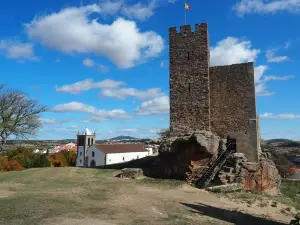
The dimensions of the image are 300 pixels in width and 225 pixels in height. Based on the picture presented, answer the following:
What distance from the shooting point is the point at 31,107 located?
3666 cm

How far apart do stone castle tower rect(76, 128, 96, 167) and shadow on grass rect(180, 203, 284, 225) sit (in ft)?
193

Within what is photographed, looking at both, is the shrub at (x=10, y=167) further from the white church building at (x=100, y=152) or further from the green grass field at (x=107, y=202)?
the white church building at (x=100, y=152)

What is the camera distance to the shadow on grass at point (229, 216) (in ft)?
38.7

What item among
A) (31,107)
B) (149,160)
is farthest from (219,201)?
(31,107)

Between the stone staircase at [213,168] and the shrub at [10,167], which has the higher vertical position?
the stone staircase at [213,168]

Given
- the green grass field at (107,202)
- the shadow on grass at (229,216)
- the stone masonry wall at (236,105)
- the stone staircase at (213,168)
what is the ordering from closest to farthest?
the green grass field at (107,202), the shadow on grass at (229,216), the stone staircase at (213,168), the stone masonry wall at (236,105)

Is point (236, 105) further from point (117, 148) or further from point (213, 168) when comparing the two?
point (117, 148)

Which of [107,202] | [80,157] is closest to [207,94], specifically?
[107,202]

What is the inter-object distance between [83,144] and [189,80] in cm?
5721

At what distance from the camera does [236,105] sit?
2095 cm

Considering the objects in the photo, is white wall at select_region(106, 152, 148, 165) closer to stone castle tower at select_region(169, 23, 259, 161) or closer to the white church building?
the white church building

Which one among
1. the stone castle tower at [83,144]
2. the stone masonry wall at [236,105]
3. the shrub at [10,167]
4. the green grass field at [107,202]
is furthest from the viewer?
the stone castle tower at [83,144]

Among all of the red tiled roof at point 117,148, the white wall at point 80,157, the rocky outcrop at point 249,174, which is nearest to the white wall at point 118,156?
the red tiled roof at point 117,148

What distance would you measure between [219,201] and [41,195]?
929cm
